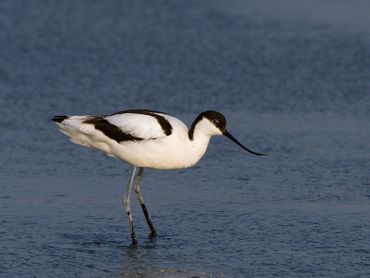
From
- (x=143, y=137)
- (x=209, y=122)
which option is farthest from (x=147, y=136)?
(x=209, y=122)

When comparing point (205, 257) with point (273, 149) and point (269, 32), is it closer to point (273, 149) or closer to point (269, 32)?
point (273, 149)

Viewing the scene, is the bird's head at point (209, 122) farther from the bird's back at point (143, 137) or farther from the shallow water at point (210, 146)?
the shallow water at point (210, 146)

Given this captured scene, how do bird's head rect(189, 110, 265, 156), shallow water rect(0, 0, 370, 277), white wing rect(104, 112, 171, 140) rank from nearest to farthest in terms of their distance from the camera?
shallow water rect(0, 0, 370, 277)
white wing rect(104, 112, 171, 140)
bird's head rect(189, 110, 265, 156)

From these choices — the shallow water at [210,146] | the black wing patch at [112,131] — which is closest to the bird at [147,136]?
the black wing patch at [112,131]

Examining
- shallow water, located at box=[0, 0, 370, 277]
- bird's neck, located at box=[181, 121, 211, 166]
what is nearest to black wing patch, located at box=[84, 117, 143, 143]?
bird's neck, located at box=[181, 121, 211, 166]

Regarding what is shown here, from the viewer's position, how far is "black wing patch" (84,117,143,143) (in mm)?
8078

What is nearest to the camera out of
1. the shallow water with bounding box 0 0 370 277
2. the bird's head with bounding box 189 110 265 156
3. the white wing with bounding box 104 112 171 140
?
the shallow water with bounding box 0 0 370 277

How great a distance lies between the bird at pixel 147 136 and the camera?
805 centimetres

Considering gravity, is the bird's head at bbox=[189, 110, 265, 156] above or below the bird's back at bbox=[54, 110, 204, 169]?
above

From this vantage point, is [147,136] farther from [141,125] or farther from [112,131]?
[112,131]

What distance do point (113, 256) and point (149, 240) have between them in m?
0.58

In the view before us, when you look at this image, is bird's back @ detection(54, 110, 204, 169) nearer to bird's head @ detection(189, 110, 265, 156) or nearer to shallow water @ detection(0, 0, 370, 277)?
bird's head @ detection(189, 110, 265, 156)

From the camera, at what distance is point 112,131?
8.12 metres

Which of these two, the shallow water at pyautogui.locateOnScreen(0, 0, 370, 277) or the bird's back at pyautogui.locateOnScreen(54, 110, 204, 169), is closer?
the shallow water at pyautogui.locateOnScreen(0, 0, 370, 277)
